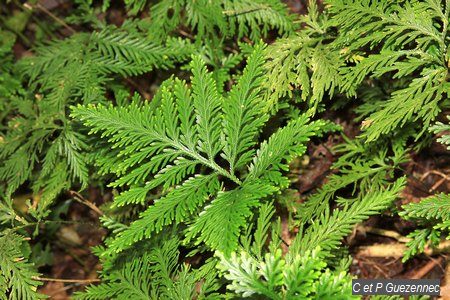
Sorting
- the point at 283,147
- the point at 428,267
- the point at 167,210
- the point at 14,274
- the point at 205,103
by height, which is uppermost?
the point at 205,103

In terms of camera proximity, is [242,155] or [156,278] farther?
[156,278]

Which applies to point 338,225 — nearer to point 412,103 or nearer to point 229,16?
point 412,103

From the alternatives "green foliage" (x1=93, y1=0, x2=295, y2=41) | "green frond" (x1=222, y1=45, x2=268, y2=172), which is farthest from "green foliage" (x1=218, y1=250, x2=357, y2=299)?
"green foliage" (x1=93, y1=0, x2=295, y2=41)

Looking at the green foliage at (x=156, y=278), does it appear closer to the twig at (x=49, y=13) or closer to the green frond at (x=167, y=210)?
the green frond at (x=167, y=210)

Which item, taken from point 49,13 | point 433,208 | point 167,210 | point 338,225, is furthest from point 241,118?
point 49,13

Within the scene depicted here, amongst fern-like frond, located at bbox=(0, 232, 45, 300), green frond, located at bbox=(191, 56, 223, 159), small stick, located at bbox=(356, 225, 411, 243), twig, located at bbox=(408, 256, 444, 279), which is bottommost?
twig, located at bbox=(408, 256, 444, 279)

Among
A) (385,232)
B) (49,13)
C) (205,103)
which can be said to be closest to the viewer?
(205,103)

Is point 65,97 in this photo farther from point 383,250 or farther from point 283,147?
point 383,250

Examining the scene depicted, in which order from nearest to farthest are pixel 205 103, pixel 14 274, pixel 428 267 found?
pixel 205 103
pixel 14 274
pixel 428 267

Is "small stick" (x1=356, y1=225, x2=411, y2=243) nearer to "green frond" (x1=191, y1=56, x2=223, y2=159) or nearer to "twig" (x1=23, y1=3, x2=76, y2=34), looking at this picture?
"green frond" (x1=191, y1=56, x2=223, y2=159)

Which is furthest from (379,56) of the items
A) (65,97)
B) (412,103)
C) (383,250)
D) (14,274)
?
(14,274)

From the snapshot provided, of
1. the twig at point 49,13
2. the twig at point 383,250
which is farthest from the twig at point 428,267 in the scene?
the twig at point 49,13

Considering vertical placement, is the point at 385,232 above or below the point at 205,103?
below

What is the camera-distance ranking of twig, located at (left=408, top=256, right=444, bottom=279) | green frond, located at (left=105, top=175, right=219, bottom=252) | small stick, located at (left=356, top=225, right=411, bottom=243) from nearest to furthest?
green frond, located at (left=105, top=175, right=219, bottom=252) → twig, located at (left=408, top=256, right=444, bottom=279) → small stick, located at (left=356, top=225, right=411, bottom=243)
